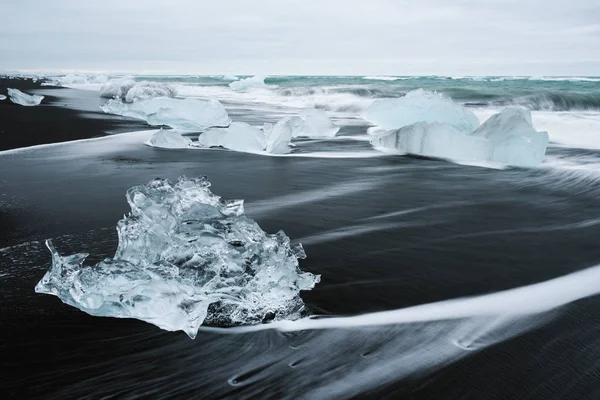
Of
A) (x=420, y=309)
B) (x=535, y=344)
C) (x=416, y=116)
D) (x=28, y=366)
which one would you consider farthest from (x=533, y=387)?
(x=416, y=116)

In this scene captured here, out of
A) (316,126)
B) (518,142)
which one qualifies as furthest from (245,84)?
(518,142)

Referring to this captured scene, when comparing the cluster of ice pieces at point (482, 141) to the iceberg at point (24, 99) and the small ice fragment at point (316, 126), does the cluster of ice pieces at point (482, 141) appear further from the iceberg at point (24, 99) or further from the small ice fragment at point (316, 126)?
the iceberg at point (24, 99)

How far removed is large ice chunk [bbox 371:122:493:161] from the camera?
616 cm

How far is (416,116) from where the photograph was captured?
29.6 feet

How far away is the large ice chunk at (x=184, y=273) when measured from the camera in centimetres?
184

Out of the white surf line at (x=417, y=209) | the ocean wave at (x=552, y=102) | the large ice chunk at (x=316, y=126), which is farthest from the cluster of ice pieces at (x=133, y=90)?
the white surf line at (x=417, y=209)

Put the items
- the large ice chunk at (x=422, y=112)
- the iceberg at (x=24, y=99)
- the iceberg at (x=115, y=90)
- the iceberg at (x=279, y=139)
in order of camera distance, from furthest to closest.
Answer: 1. the iceberg at (x=115, y=90)
2. the iceberg at (x=24, y=99)
3. the large ice chunk at (x=422, y=112)
4. the iceberg at (x=279, y=139)

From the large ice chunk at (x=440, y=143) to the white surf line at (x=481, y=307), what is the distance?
12.8 feet

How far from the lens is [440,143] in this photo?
6387 mm

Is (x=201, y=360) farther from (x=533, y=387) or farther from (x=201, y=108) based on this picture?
(x=201, y=108)

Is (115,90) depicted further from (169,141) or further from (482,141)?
(482,141)

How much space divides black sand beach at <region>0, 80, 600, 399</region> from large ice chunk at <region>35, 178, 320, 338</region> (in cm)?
11

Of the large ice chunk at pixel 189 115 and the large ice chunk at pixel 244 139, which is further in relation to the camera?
the large ice chunk at pixel 189 115

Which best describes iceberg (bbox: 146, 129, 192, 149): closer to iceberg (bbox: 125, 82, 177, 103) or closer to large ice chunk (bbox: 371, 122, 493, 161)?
large ice chunk (bbox: 371, 122, 493, 161)
